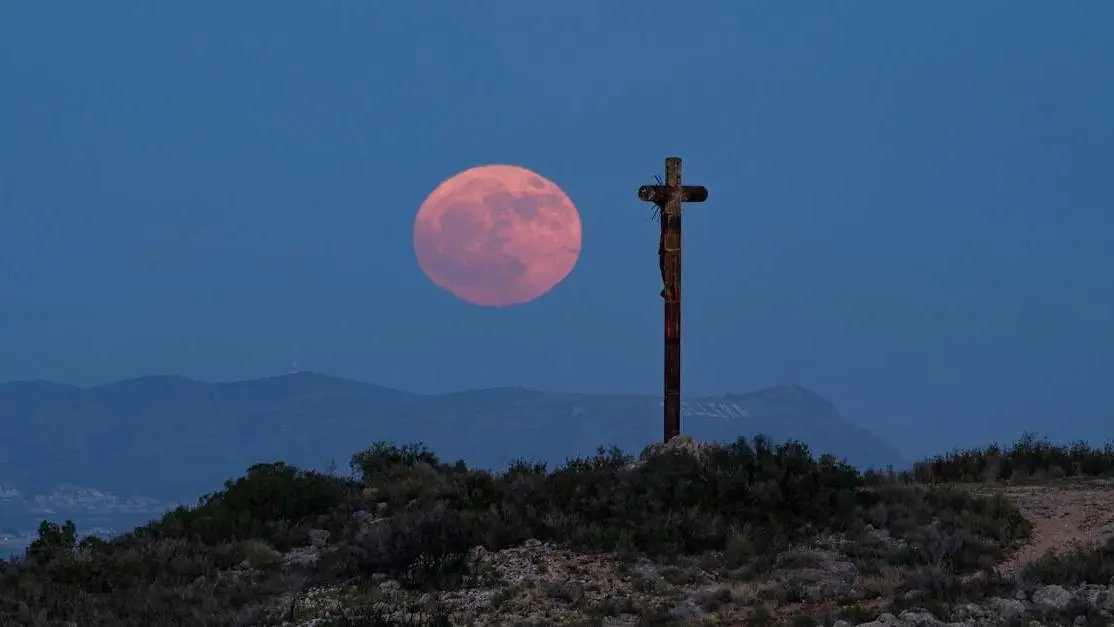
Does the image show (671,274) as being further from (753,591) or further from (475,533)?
(753,591)

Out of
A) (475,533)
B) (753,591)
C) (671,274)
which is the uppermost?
(671,274)

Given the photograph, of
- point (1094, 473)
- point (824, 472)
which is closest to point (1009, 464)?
point (1094, 473)

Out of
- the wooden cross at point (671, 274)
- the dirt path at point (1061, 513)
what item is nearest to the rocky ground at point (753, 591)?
the dirt path at point (1061, 513)

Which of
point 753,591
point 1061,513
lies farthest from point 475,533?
point 1061,513

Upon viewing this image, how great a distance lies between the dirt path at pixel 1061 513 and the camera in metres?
16.0

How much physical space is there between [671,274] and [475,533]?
7.50 m

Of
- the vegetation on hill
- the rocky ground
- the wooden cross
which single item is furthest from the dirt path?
the wooden cross

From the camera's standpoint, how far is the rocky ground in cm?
1281

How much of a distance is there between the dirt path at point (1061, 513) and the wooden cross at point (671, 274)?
5.55 metres

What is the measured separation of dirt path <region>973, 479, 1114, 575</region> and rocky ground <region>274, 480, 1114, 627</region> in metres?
0.04

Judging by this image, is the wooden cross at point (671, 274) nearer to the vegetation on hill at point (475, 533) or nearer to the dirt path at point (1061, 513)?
the vegetation on hill at point (475, 533)

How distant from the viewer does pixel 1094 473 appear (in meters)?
22.5

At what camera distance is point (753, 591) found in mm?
14750

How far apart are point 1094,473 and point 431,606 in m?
13.5
